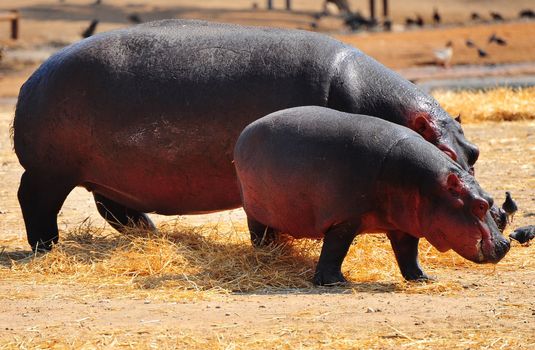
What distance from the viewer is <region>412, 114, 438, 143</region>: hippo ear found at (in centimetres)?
749

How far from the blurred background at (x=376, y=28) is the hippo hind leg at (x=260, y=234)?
11.1 meters

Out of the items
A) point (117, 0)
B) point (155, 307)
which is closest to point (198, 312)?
point (155, 307)

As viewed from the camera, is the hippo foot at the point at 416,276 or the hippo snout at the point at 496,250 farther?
the hippo foot at the point at 416,276

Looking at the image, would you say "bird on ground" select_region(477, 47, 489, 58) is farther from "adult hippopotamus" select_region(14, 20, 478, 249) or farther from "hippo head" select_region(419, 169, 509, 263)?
"hippo head" select_region(419, 169, 509, 263)

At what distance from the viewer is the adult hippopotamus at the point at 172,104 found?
7.78 metres

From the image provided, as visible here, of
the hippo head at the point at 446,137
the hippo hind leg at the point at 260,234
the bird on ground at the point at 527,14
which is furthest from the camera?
the bird on ground at the point at 527,14

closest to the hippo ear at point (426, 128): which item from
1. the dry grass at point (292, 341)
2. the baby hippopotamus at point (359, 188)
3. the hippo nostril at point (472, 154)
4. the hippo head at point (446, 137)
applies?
the hippo head at point (446, 137)

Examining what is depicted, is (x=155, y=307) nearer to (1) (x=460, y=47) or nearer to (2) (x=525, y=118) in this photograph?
(2) (x=525, y=118)

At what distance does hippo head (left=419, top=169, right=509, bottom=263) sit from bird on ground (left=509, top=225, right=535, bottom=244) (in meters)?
1.37

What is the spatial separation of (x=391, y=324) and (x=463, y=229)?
40.3 inches

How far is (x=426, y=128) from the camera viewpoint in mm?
7504

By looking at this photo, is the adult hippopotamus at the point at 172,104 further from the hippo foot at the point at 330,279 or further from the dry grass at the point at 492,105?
the dry grass at the point at 492,105

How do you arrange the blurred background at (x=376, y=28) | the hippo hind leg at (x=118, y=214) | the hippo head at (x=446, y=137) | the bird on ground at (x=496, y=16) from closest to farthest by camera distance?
the hippo head at (x=446, y=137), the hippo hind leg at (x=118, y=214), the blurred background at (x=376, y=28), the bird on ground at (x=496, y=16)

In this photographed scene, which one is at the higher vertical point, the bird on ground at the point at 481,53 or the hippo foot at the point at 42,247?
the hippo foot at the point at 42,247
